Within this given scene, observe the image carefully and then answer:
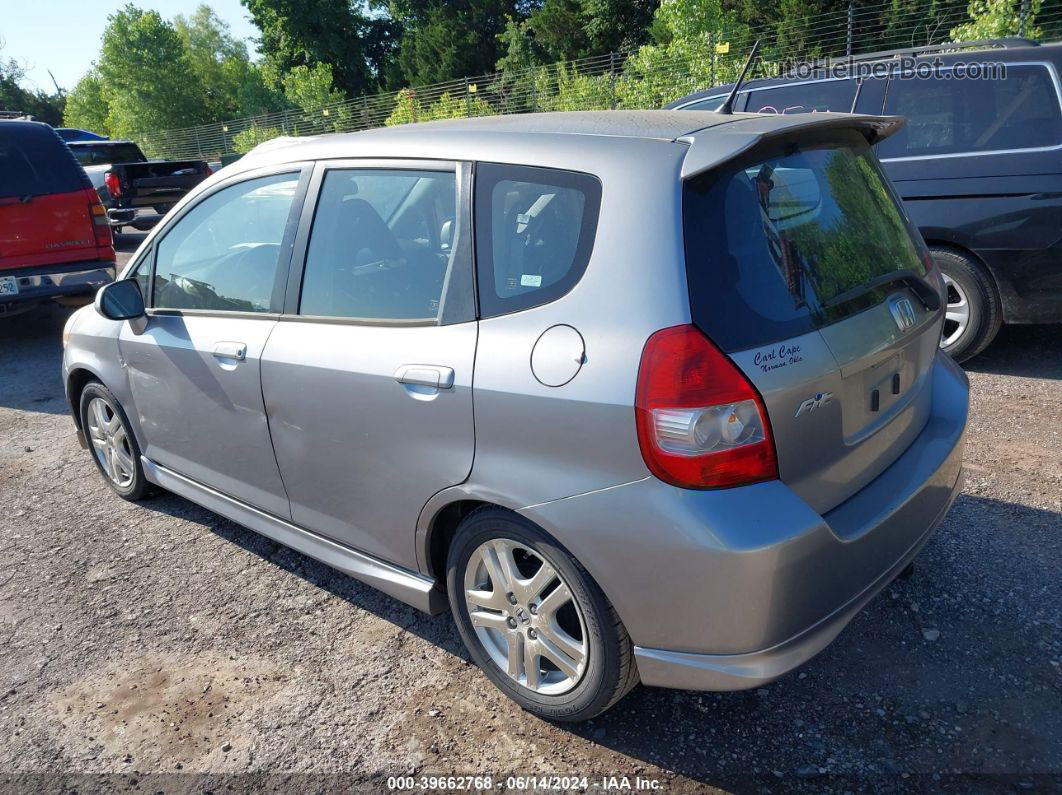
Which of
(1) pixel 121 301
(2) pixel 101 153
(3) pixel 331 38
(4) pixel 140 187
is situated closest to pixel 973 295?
(1) pixel 121 301

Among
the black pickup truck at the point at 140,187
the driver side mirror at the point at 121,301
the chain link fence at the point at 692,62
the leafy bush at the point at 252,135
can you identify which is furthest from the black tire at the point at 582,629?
the leafy bush at the point at 252,135

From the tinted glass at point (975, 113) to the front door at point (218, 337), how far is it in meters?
4.16

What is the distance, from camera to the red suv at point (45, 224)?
729 centimetres

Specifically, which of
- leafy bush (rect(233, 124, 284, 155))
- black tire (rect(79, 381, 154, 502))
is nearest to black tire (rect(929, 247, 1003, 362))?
black tire (rect(79, 381, 154, 502))

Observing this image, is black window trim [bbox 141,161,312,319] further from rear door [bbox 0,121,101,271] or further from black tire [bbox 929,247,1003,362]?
rear door [bbox 0,121,101,271]

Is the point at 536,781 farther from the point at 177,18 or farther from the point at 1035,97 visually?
the point at 177,18

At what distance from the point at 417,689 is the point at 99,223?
6.71 meters

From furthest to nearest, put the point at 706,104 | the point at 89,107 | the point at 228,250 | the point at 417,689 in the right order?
the point at 89,107
the point at 706,104
the point at 228,250
the point at 417,689

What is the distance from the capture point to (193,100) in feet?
186

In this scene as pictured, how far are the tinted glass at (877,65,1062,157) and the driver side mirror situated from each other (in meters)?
4.58

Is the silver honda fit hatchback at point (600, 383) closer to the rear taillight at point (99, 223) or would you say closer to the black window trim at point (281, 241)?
the black window trim at point (281, 241)

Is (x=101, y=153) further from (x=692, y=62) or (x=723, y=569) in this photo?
(x=723, y=569)

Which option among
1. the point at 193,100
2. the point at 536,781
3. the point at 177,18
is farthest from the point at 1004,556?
the point at 177,18

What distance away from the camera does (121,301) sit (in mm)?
3617
